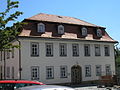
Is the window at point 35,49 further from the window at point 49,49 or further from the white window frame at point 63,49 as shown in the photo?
the white window frame at point 63,49

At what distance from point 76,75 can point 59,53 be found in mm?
4298

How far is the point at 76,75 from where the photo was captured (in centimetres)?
3033

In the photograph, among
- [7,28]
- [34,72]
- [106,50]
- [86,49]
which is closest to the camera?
[7,28]

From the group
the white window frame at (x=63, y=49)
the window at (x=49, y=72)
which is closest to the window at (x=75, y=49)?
the white window frame at (x=63, y=49)

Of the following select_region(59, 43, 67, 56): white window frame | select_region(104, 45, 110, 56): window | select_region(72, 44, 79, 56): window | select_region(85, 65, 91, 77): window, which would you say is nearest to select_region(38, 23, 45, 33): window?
select_region(59, 43, 67, 56): white window frame

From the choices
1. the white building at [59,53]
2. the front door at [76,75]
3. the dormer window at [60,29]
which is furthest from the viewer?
the front door at [76,75]

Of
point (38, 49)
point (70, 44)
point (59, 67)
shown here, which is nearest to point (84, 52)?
point (70, 44)

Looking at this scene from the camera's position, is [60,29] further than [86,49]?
No

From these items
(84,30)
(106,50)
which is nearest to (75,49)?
(84,30)

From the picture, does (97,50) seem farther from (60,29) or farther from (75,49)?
(60,29)

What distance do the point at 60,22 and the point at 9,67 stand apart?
9.30 metres

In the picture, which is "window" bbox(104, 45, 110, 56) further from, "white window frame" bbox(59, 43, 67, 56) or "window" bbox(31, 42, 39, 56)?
"window" bbox(31, 42, 39, 56)

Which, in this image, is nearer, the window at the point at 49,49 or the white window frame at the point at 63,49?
the window at the point at 49,49

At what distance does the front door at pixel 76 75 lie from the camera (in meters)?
29.9
